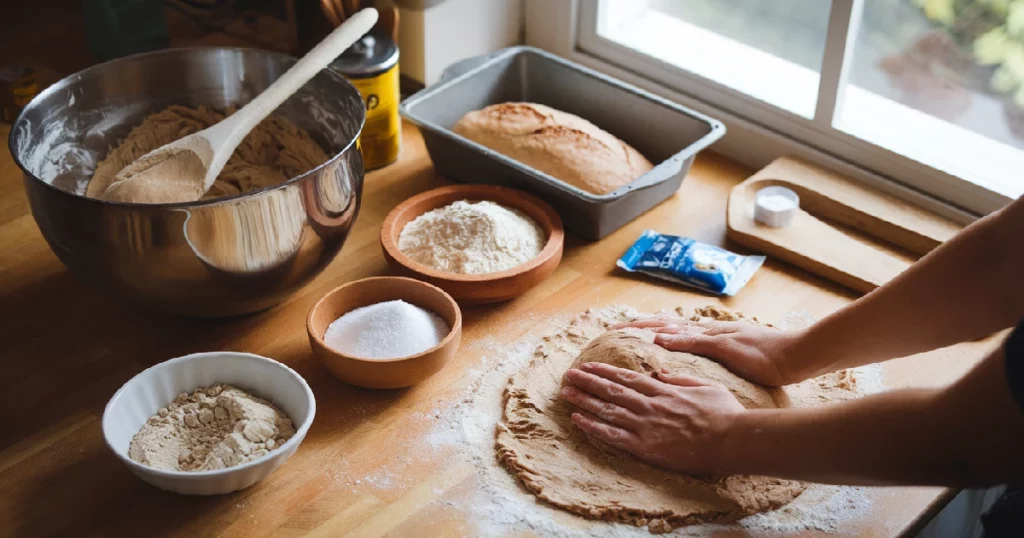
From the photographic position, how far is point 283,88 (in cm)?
119

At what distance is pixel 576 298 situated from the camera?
1280 millimetres

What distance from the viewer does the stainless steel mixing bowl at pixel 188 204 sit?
1036 millimetres


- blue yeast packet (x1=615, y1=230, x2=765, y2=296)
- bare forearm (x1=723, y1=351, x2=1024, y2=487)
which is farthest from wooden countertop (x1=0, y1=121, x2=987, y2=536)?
bare forearm (x1=723, y1=351, x2=1024, y2=487)

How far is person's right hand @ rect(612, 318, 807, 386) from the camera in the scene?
1.06 m

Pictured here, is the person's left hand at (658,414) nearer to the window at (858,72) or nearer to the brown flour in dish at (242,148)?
the brown flour in dish at (242,148)

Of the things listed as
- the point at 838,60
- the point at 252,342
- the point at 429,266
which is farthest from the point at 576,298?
the point at 838,60

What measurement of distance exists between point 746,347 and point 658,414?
150mm

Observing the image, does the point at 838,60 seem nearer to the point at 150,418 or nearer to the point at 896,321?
the point at 896,321

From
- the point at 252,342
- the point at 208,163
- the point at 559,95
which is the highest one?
the point at 208,163

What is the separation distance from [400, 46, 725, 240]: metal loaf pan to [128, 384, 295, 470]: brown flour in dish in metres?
0.51

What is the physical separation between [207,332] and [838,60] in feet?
3.10

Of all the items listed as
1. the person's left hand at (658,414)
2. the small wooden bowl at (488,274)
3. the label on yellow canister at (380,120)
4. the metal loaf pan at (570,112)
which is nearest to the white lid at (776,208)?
the metal loaf pan at (570,112)

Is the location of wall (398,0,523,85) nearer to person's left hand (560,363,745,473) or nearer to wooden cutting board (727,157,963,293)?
wooden cutting board (727,157,963,293)

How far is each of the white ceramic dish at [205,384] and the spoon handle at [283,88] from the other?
0.90 feet
